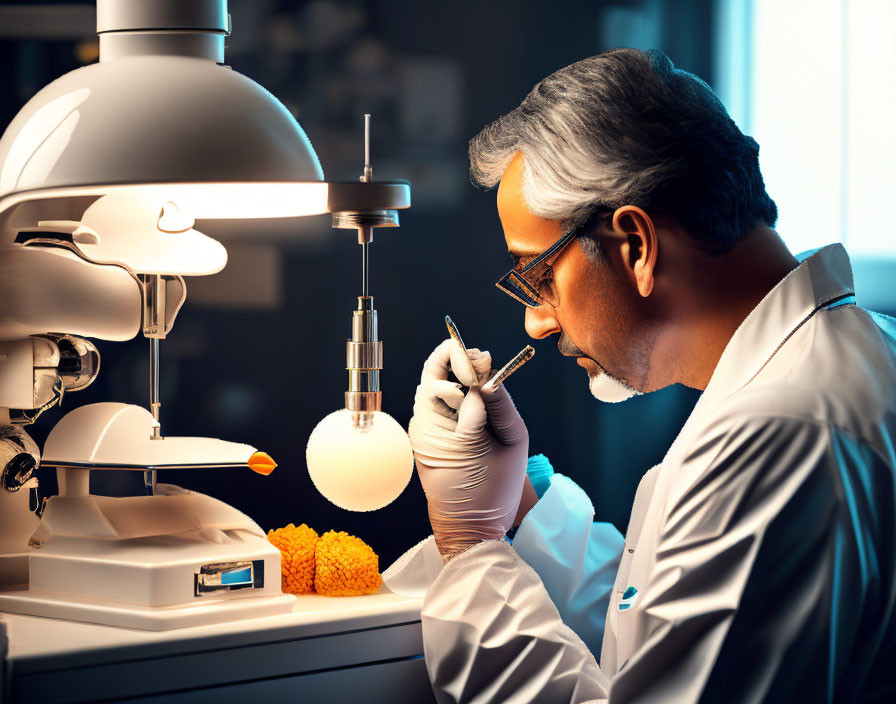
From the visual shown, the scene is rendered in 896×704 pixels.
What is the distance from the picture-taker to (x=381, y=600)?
4.33 ft

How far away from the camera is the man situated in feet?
2.68

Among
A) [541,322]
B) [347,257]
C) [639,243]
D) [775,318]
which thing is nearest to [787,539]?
[775,318]

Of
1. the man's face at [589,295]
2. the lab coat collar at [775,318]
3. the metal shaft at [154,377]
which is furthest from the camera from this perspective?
the metal shaft at [154,377]

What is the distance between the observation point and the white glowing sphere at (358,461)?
1.28 meters

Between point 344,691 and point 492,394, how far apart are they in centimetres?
43

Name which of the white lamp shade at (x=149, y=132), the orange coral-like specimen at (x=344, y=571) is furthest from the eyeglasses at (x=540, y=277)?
the orange coral-like specimen at (x=344, y=571)

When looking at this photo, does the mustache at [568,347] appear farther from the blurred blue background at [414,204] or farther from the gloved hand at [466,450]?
the blurred blue background at [414,204]

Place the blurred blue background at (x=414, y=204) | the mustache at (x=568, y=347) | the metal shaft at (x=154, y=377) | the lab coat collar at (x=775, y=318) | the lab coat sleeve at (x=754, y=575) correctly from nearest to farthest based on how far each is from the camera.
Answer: the lab coat sleeve at (x=754, y=575) < the lab coat collar at (x=775, y=318) < the mustache at (x=568, y=347) < the metal shaft at (x=154, y=377) < the blurred blue background at (x=414, y=204)

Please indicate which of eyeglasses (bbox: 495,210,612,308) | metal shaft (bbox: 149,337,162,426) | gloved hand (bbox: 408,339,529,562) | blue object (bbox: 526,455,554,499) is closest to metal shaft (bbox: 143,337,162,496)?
metal shaft (bbox: 149,337,162,426)

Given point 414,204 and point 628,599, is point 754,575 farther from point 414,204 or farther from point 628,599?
point 414,204

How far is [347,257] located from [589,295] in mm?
624

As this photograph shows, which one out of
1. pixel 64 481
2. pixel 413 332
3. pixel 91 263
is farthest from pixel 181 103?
pixel 413 332

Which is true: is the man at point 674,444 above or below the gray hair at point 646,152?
below

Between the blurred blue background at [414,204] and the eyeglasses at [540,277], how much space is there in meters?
0.51
